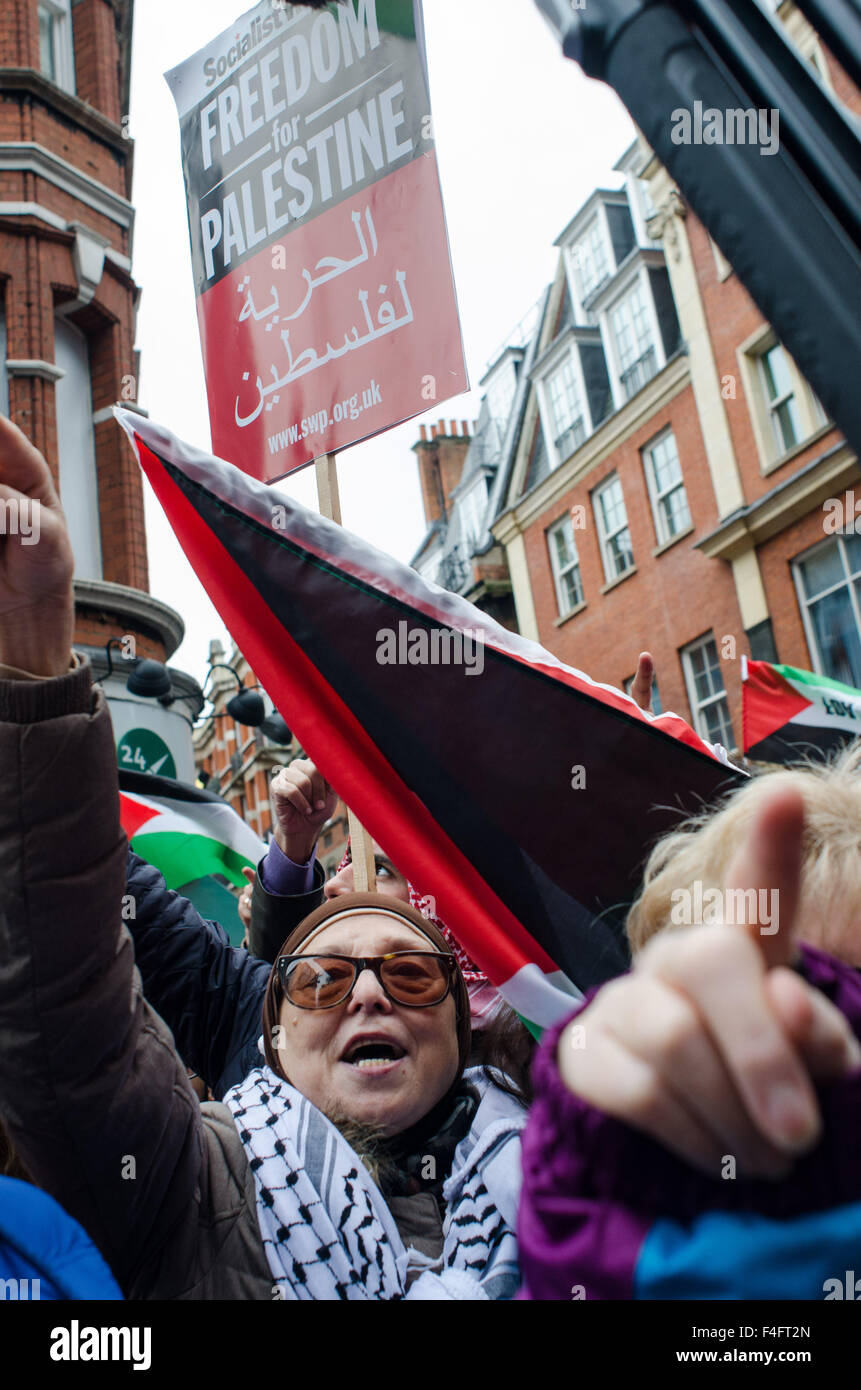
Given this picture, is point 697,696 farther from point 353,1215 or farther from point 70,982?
point 70,982

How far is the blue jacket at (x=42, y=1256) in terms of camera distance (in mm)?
1228

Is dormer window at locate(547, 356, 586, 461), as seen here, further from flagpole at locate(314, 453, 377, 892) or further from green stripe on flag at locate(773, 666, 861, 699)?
flagpole at locate(314, 453, 377, 892)

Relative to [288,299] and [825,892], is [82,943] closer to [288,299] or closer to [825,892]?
[825,892]

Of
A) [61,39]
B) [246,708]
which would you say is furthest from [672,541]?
[61,39]

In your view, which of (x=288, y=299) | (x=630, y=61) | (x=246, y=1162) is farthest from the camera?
(x=288, y=299)

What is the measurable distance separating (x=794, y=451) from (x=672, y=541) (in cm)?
290

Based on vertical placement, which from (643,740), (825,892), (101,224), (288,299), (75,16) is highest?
(75,16)

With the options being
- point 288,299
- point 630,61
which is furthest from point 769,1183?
point 288,299

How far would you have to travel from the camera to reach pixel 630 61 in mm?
883

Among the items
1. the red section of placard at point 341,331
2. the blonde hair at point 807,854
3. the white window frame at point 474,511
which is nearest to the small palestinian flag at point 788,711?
the red section of placard at point 341,331
